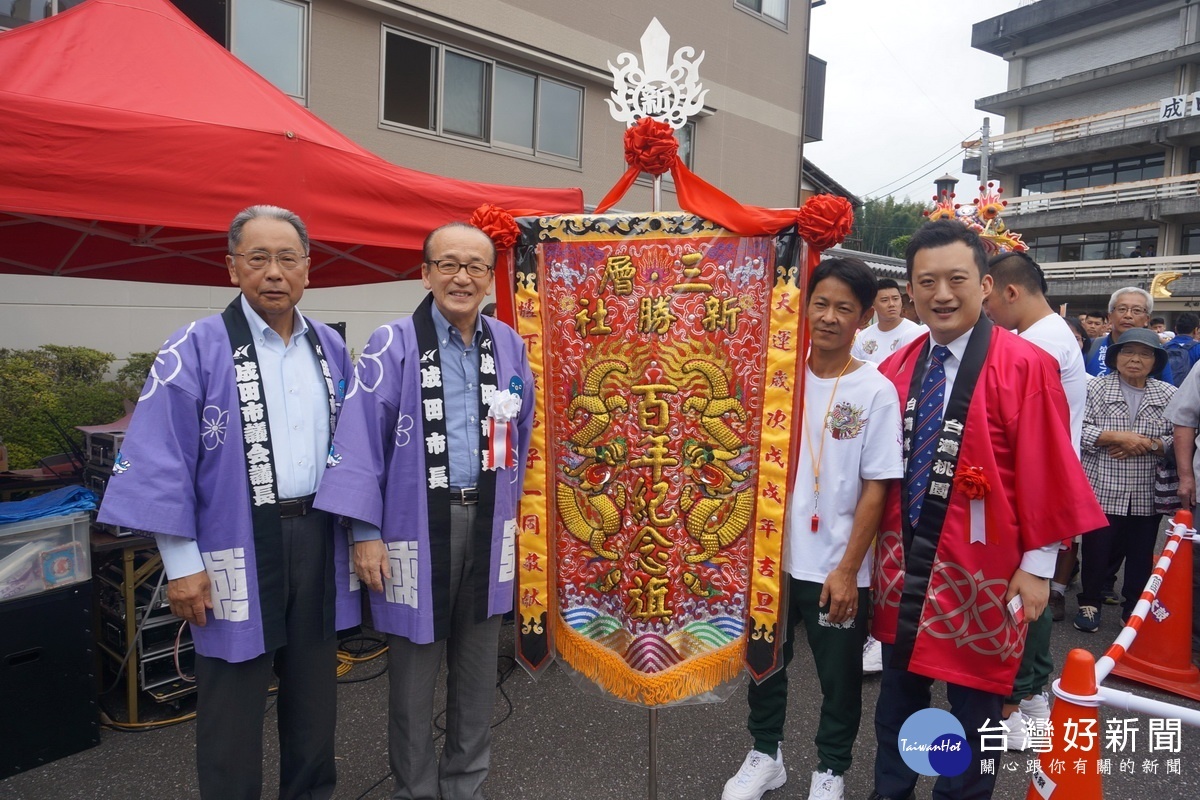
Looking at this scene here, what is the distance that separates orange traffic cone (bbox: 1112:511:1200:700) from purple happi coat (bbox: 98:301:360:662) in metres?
3.77

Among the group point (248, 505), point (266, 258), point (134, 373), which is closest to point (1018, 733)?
point (248, 505)

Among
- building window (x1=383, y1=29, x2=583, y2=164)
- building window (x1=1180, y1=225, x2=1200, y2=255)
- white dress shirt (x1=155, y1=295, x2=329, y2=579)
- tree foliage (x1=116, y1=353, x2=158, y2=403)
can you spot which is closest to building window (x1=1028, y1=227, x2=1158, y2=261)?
building window (x1=1180, y1=225, x2=1200, y2=255)

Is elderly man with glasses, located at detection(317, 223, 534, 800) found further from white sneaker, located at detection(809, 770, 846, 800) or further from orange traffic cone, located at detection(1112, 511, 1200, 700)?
orange traffic cone, located at detection(1112, 511, 1200, 700)

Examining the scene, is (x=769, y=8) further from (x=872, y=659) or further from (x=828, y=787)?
(x=828, y=787)

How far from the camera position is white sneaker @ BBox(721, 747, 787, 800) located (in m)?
2.43

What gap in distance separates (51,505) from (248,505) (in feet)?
4.44

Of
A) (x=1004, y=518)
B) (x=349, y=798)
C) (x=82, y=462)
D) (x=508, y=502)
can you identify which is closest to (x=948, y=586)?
(x=1004, y=518)

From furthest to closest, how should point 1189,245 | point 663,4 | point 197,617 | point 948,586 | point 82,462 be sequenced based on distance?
point 1189,245
point 663,4
point 82,462
point 948,586
point 197,617

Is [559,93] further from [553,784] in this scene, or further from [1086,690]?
[1086,690]

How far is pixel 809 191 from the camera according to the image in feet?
49.8

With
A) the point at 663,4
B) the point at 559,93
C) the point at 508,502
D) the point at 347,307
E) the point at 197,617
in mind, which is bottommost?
the point at 197,617

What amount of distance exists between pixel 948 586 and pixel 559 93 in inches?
355

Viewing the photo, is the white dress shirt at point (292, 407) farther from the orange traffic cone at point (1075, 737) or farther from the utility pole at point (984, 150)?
the utility pole at point (984, 150)

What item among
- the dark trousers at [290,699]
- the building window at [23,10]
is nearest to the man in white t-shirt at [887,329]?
the dark trousers at [290,699]
